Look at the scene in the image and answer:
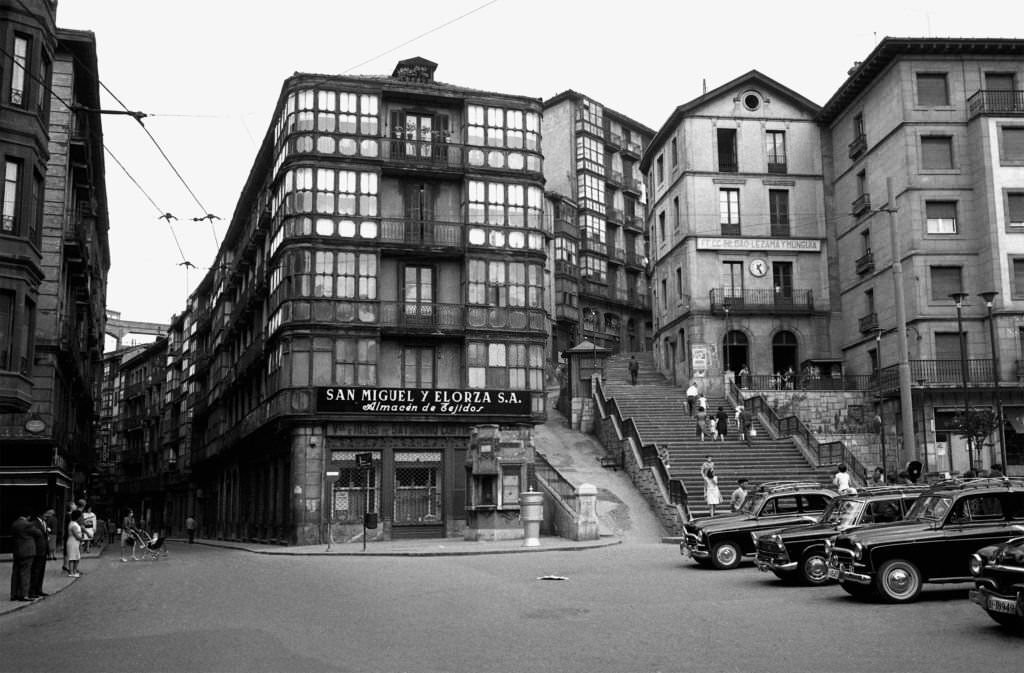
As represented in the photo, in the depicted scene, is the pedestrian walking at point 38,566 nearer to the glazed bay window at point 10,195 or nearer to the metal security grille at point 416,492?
the glazed bay window at point 10,195

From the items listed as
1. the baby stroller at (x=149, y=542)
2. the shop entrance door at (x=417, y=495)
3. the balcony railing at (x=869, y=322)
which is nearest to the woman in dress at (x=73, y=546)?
the baby stroller at (x=149, y=542)

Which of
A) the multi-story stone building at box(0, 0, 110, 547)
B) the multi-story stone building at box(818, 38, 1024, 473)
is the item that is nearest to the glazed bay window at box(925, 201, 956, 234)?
the multi-story stone building at box(818, 38, 1024, 473)

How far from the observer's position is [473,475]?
34781 mm

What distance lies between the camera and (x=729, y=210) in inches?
2053

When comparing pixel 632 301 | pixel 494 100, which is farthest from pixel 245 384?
pixel 632 301

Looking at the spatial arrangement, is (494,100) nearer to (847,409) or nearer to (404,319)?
(404,319)

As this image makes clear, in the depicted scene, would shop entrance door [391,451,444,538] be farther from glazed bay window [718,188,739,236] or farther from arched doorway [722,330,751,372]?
glazed bay window [718,188,739,236]

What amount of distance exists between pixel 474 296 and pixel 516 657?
30828 mm

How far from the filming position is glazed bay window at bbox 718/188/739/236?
51.9 metres

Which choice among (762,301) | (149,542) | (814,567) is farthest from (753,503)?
(762,301)

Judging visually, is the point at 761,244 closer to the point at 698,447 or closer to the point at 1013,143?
the point at 1013,143

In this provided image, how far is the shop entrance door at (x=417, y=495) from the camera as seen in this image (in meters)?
38.2

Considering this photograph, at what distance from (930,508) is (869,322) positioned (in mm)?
34030

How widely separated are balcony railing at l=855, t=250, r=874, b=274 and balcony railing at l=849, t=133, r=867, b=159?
4877mm
